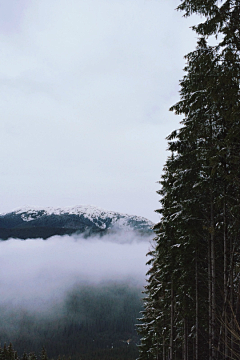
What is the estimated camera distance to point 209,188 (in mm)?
13078

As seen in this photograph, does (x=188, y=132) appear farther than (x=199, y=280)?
No

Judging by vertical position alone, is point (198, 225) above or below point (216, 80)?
below

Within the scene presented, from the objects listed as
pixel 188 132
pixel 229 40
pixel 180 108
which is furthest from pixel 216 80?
pixel 180 108

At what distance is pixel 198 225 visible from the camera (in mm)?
14820

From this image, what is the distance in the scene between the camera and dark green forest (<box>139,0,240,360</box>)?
850cm

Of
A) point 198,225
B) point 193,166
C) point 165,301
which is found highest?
point 193,166

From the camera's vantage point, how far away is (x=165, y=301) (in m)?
22.0

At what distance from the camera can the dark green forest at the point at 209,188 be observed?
8.50 m

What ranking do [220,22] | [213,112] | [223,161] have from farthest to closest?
[213,112]
[223,161]
[220,22]

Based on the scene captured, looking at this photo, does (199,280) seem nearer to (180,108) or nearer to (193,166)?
A: (193,166)

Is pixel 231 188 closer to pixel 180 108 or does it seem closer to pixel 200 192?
pixel 200 192

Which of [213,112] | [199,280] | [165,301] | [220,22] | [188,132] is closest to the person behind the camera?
[220,22]

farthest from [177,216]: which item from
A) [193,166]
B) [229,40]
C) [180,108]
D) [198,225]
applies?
[229,40]

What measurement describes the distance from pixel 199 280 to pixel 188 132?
30.1ft
